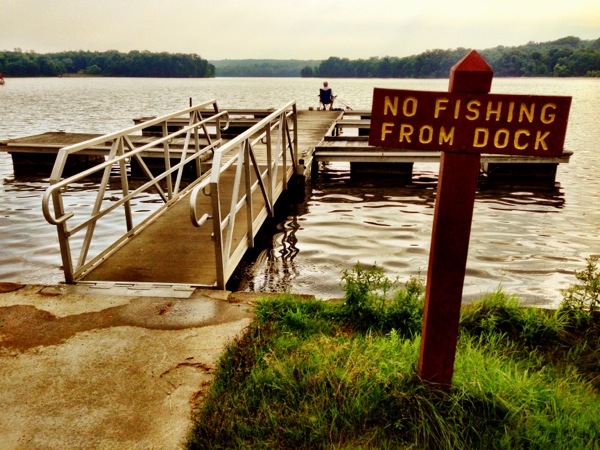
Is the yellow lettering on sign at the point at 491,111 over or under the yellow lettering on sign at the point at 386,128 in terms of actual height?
over

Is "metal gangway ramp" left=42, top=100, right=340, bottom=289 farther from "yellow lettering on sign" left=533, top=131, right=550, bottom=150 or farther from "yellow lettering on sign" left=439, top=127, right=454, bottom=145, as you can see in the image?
"yellow lettering on sign" left=533, top=131, right=550, bottom=150

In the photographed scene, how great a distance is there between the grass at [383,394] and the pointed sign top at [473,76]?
1567mm

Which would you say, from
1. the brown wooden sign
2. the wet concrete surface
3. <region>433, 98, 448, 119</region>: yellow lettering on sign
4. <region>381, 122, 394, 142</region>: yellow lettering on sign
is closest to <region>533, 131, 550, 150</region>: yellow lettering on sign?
the brown wooden sign

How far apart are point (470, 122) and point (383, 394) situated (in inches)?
59.4

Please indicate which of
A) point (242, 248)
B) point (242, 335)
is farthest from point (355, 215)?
point (242, 335)

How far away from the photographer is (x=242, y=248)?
5.44 meters

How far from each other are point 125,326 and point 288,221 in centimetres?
559

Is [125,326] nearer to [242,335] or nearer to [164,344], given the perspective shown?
[164,344]

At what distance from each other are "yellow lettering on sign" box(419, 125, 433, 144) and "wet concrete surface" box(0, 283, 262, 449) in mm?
1798

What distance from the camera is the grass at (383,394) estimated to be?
2459 millimetres

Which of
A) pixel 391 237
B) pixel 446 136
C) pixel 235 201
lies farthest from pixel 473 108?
pixel 391 237

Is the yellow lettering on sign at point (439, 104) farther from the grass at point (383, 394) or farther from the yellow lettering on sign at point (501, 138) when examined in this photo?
the grass at point (383, 394)

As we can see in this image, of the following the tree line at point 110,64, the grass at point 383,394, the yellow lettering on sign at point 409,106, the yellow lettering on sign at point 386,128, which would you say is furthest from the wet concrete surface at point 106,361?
the tree line at point 110,64

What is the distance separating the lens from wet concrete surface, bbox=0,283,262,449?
2.49m
